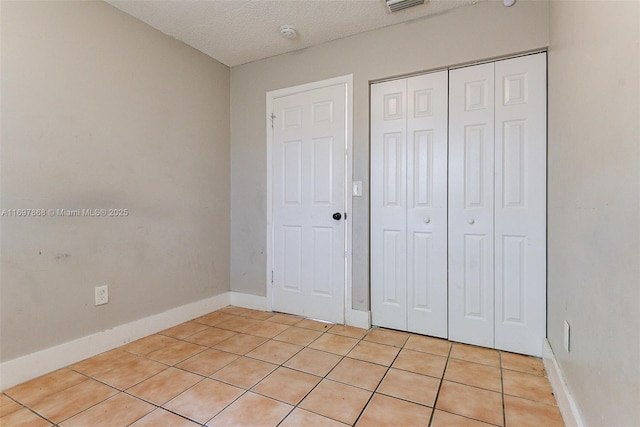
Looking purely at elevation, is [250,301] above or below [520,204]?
below

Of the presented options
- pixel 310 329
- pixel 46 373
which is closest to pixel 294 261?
pixel 310 329

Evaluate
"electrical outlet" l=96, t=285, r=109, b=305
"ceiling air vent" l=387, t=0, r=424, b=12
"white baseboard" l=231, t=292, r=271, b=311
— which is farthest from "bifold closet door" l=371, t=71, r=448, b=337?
"electrical outlet" l=96, t=285, r=109, b=305

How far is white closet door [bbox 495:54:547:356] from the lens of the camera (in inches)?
77.7

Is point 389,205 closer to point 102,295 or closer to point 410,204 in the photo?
point 410,204

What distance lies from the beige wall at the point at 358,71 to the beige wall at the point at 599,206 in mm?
392

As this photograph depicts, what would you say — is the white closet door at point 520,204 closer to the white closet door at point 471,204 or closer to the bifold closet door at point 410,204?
the white closet door at point 471,204

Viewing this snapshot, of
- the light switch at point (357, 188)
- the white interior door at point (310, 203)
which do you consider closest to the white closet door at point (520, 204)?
the light switch at point (357, 188)

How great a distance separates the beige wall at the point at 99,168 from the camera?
1.72 m

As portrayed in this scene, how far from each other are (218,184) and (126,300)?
49.3 inches

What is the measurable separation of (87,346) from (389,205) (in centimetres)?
227

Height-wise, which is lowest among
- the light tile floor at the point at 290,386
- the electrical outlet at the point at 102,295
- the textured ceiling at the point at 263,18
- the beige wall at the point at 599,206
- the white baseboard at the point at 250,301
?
the light tile floor at the point at 290,386

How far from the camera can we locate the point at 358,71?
2.51 m

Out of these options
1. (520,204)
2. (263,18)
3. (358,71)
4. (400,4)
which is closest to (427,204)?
(520,204)

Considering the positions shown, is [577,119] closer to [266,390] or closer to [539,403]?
[539,403]
